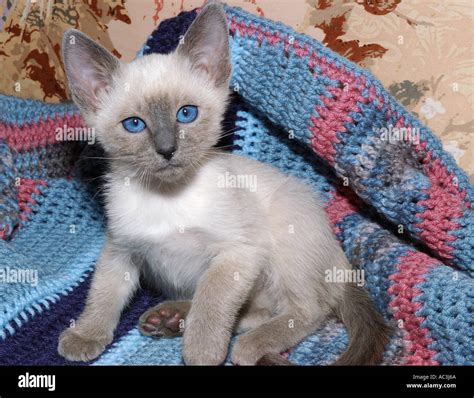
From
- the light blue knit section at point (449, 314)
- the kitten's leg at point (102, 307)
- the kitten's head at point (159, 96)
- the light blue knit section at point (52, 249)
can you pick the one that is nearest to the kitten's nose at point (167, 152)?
the kitten's head at point (159, 96)

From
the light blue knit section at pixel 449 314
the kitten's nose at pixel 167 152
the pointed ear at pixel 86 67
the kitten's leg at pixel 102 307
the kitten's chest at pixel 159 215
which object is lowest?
the kitten's leg at pixel 102 307

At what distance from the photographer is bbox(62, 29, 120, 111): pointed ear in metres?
1.19

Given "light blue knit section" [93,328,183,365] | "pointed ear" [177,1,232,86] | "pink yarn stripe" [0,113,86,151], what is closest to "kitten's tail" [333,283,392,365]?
"light blue knit section" [93,328,183,365]

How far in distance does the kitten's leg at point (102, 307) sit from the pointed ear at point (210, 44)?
44cm

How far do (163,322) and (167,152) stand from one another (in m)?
0.37

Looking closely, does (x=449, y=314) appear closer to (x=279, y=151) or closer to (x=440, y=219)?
(x=440, y=219)

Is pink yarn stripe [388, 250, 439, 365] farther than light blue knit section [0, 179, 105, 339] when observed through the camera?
No

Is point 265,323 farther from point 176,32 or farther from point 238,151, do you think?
point 176,32

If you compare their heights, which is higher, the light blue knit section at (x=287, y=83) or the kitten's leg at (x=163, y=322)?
the light blue knit section at (x=287, y=83)

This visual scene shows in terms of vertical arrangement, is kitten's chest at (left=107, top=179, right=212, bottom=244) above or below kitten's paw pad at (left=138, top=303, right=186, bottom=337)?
above

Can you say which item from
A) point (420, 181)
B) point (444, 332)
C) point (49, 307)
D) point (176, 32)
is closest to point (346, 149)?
point (420, 181)

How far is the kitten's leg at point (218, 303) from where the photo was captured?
3.60ft

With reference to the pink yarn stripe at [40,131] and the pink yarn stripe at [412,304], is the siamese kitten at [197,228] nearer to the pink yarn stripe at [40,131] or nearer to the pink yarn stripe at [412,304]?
the pink yarn stripe at [412,304]

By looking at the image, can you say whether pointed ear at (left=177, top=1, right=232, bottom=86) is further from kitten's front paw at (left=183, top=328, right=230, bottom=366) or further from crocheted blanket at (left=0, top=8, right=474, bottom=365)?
kitten's front paw at (left=183, top=328, right=230, bottom=366)
